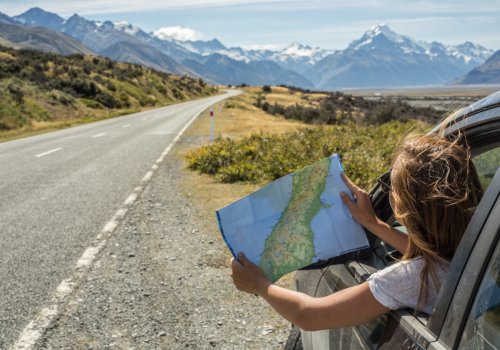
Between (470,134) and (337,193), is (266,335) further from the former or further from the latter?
(470,134)

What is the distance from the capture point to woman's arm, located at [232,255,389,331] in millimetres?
1644

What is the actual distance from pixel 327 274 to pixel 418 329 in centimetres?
87

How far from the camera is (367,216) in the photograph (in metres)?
2.12

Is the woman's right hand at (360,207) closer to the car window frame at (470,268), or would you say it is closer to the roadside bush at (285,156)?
the car window frame at (470,268)

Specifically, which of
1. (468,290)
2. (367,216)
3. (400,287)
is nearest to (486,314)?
(468,290)

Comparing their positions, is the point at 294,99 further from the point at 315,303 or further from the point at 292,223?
the point at 315,303

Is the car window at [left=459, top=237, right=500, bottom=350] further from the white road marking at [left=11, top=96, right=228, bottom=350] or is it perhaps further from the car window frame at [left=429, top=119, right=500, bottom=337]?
the white road marking at [left=11, top=96, right=228, bottom=350]

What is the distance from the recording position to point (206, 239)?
6617 mm

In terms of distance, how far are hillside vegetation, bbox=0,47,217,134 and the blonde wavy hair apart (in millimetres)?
27181

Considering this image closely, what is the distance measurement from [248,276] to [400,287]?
0.61m

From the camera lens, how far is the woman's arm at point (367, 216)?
2096 millimetres

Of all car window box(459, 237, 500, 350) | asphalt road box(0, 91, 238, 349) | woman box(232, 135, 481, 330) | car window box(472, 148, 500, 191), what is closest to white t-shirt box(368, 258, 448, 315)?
woman box(232, 135, 481, 330)

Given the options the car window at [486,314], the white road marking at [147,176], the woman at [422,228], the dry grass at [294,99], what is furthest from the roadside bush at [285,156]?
the dry grass at [294,99]

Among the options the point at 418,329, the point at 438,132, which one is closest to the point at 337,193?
the point at 438,132
